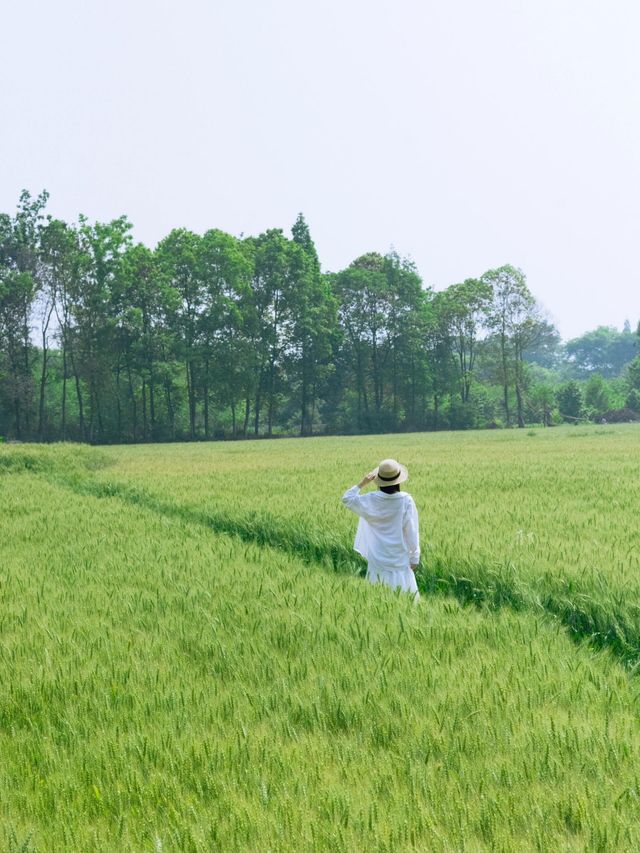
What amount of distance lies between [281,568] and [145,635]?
2419 millimetres

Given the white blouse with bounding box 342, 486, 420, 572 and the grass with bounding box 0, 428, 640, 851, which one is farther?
the white blouse with bounding box 342, 486, 420, 572

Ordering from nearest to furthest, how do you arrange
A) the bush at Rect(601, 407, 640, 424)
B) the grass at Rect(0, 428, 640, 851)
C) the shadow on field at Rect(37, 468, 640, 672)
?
the grass at Rect(0, 428, 640, 851), the shadow on field at Rect(37, 468, 640, 672), the bush at Rect(601, 407, 640, 424)

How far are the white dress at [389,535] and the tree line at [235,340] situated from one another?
149 feet

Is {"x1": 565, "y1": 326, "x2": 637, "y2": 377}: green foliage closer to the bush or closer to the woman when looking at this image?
the bush

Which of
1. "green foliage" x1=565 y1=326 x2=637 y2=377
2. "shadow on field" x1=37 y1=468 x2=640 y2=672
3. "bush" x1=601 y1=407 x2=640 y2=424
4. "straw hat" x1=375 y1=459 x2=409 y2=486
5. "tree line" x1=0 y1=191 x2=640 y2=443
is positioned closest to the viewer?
"shadow on field" x1=37 y1=468 x2=640 y2=672

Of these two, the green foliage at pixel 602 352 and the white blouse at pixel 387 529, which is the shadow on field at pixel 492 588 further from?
the green foliage at pixel 602 352

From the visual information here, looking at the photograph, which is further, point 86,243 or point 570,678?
point 86,243

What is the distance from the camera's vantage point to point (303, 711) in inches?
159

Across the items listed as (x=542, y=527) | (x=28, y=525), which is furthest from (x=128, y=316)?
(x=542, y=527)

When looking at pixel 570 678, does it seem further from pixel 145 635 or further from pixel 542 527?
pixel 542 527

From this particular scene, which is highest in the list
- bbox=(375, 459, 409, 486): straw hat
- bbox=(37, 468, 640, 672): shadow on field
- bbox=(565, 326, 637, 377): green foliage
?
bbox=(565, 326, 637, 377): green foliage

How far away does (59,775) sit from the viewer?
347cm

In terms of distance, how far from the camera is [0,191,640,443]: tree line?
50.3 metres

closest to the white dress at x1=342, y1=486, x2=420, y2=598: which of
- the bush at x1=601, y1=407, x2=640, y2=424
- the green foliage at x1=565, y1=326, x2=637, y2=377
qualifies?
the bush at x1=601, y1=407, x2=640, y2=424
